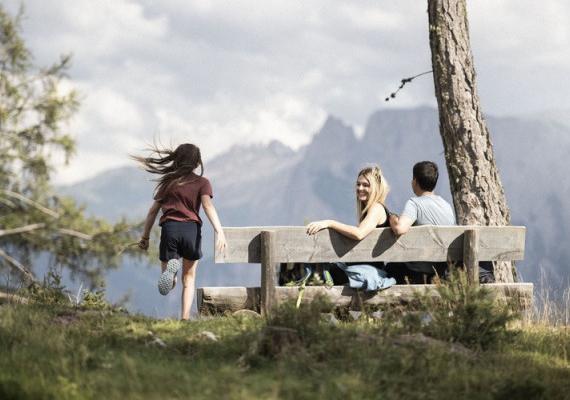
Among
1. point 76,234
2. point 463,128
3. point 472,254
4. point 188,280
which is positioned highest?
point 76,234

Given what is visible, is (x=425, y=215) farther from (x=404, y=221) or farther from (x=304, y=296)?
(x=304, y=296)

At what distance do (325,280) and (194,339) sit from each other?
2086 mm

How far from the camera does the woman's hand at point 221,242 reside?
24.6 feet

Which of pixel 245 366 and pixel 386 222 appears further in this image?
pixel 386 222

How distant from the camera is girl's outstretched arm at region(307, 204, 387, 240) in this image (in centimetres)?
767

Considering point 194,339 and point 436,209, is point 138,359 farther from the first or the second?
point 436,209

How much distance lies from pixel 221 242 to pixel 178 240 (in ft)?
1.67

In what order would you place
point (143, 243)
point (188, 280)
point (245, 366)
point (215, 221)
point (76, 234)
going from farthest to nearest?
point (76, 234) → point (143, 243) → point (188, 280) → point (215, 221) → point (245, 366)

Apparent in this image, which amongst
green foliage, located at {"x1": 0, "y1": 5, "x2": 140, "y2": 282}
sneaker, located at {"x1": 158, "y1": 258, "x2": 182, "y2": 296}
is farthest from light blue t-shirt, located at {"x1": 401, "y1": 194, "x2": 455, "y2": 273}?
green foliage, located at {"x1": 0, "y1": 5, "x2": 140, "y2": 282}

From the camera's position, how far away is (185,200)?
784cm

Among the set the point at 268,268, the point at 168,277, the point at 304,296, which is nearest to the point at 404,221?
the point at 304,296

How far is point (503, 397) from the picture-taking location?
517 cm

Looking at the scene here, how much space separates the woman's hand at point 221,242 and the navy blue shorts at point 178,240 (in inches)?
11.5

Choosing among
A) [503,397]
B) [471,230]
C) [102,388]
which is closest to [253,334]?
[102,388]
